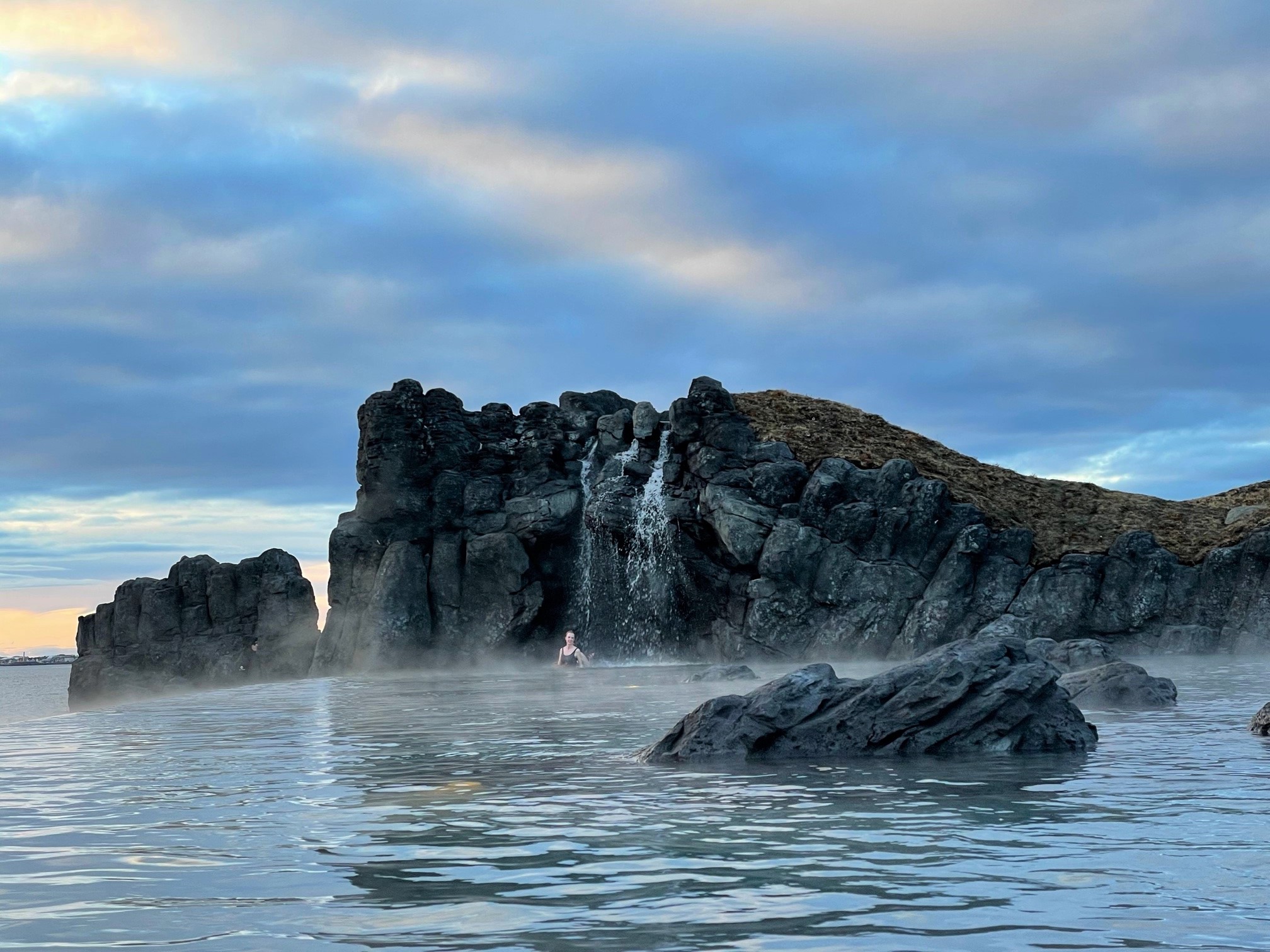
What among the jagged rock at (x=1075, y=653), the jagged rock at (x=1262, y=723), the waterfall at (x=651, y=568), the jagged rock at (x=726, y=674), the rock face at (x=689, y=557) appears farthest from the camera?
the waterfall at (x=651, y=568)

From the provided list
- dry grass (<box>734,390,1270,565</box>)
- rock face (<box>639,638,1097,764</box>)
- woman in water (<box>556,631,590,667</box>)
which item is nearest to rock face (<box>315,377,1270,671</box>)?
dry grass (<box>734,390,1270,565</box>)

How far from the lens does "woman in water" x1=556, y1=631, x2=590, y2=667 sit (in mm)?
42375

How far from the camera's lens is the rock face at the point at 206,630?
5631cm

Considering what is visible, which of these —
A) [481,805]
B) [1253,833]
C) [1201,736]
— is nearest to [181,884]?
[481,805]

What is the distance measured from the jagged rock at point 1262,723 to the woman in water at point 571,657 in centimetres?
2753

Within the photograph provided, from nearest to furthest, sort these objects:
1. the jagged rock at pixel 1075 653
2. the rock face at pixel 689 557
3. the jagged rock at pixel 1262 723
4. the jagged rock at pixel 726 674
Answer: the jagged rock at pixel 1262 723 → the jagged rock at pixel 1075 653 → the jagged rock at pixel 726 674 → the rock face at pixel 689 557

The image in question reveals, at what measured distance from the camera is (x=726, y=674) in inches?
1220

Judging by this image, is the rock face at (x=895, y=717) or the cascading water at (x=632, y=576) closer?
the rock face at (x=895, y=717)

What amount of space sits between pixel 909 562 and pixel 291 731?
101 feet

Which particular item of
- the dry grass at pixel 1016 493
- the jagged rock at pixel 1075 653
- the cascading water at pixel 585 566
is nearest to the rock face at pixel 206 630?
the cascading water at pixel 585 566

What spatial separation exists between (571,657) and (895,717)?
28431 millimetres

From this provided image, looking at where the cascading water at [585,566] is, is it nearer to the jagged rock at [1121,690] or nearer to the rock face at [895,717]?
the jagged rock at [1121,690]

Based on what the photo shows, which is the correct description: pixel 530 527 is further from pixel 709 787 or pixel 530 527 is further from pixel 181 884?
pixel 181 884

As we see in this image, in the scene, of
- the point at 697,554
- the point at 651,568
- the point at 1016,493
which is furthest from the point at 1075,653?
the point at 1016,493
